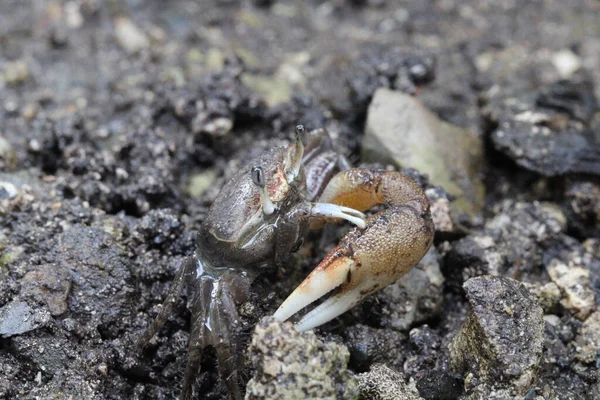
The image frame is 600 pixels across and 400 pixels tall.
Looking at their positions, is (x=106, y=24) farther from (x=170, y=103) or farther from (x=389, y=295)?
(x=389, y=295)

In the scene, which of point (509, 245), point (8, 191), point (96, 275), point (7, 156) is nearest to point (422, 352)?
point (509, 245)

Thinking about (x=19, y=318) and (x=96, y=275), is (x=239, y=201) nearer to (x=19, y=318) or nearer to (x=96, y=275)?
(x=96, y=275)

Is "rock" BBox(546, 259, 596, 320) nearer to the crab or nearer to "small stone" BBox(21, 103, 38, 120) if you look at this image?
the crab

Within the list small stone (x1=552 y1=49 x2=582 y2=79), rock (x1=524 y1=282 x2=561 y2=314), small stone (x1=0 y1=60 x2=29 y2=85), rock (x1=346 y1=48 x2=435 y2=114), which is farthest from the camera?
small stone (x1=552 y1=49 x2=582 y2=79)

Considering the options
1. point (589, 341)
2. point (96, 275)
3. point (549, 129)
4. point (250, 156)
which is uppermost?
point (96, 275)

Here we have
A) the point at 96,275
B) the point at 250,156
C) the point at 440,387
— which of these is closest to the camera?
the point at 440,387

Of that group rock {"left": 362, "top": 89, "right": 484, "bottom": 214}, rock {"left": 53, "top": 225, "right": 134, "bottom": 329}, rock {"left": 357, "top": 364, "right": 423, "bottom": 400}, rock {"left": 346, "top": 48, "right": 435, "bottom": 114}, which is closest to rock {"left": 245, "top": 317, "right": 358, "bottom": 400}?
rock {"left": 357, "top": 364, "right": 423, "bottom": 400}
